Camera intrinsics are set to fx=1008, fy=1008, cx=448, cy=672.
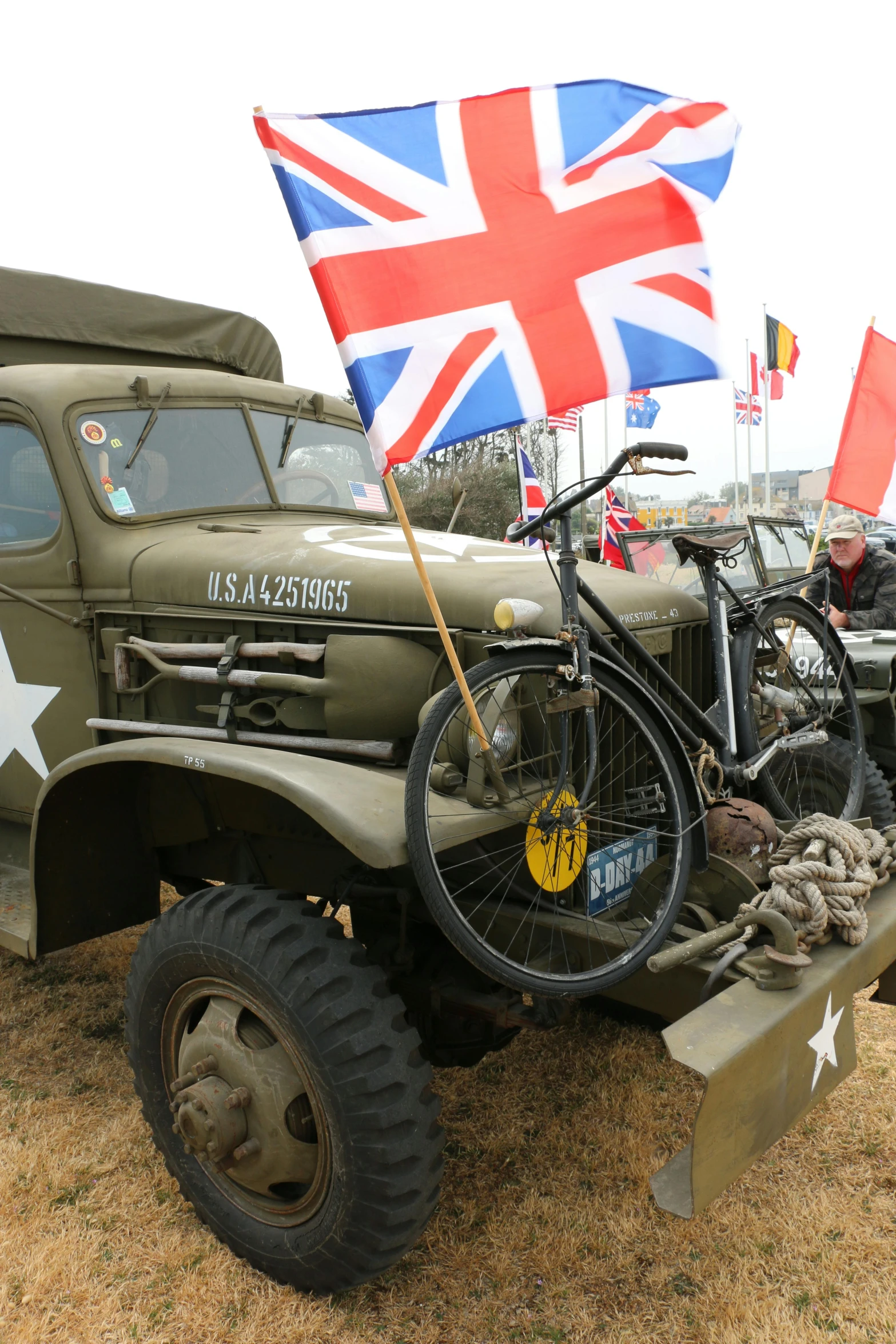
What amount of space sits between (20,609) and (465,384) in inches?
75.1

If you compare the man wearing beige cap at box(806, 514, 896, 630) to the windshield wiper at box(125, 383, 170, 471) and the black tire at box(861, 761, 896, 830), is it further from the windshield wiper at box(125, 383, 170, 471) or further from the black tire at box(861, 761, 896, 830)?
the windshield wiper at box(125, 383, 170, 471)

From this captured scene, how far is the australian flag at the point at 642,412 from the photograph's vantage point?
2094 centimetres

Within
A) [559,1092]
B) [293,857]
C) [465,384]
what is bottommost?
[559,1092]

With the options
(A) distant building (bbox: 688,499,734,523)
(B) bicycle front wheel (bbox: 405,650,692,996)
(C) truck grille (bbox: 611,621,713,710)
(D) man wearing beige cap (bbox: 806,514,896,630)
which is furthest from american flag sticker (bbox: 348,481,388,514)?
(A) distant building (bbox: 688,499,734,523)

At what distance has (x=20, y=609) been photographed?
337 cm

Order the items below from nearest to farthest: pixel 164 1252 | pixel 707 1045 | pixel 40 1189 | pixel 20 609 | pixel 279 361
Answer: pixel 707 1045 → pixel 164 1252 → pixel 40 1189 → pixel 20 609 → pixel 279 361

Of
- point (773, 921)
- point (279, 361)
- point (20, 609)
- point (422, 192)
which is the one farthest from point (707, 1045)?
point (279, 361)

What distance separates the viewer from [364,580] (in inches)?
105

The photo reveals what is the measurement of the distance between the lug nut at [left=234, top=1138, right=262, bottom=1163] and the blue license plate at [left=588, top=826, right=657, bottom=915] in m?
0.91

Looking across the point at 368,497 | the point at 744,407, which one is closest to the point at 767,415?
the point at 744,407

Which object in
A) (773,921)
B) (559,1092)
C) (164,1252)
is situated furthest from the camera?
(559,1092)

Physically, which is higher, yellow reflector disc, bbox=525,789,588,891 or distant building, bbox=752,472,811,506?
yellow reflector disc, bbox=525,789,588,891

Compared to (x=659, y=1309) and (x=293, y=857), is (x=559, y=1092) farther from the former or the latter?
(x=293, y=857)

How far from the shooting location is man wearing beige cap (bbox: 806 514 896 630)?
18.1ft
